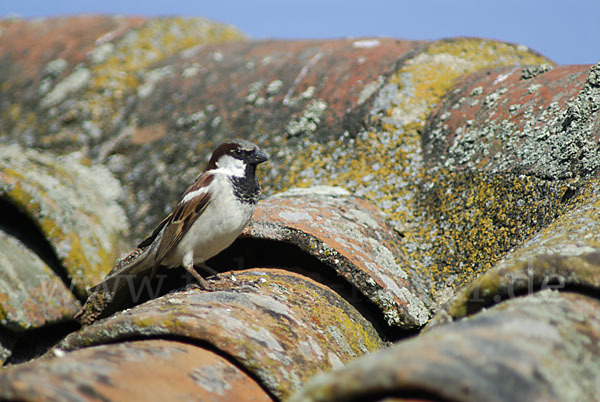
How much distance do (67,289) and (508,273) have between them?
2.96 meters

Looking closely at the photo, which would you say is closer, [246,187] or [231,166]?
[246,187]

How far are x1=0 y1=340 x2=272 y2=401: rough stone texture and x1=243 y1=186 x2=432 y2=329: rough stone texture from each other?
1.02m

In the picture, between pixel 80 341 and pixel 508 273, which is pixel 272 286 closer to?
pixel 80 341

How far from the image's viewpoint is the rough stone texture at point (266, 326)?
6.26 feet

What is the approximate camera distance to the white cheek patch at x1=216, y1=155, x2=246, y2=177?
3646mm

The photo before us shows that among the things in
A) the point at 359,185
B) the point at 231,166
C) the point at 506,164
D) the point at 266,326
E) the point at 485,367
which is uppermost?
the point at 506,164

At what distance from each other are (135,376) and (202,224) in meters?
1.99

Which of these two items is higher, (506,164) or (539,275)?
(506,164)

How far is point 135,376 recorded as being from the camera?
4.97ft

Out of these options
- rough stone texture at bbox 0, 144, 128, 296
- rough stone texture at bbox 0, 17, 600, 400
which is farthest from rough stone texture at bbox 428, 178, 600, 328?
rough stone texture at bbox 0, 144, 128, 296

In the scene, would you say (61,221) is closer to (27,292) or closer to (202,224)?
(27,292)

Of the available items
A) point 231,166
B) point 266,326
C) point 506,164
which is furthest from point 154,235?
point 506,164

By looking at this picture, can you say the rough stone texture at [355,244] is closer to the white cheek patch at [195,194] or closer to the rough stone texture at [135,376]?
the white cheek patch at [195,194]

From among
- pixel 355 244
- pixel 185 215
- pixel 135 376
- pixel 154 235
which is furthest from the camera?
pixel 154 235
